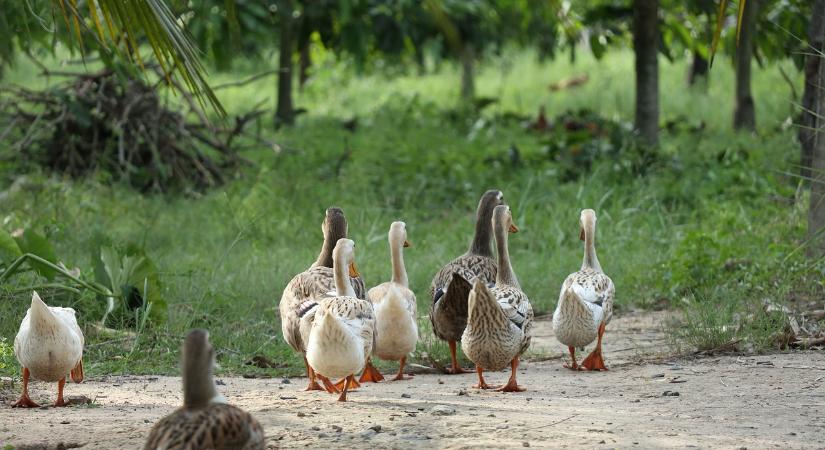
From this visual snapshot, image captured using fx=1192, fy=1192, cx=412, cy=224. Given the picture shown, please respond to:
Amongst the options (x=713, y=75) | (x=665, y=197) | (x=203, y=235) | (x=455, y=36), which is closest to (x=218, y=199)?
(x=203, y=235)

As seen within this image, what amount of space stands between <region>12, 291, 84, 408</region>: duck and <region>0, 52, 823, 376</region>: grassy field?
822 mm

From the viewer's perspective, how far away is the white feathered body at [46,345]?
21.3 ft

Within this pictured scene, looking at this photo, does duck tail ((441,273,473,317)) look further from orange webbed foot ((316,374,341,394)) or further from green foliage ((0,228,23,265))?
green foliage ((0,228,23,265))

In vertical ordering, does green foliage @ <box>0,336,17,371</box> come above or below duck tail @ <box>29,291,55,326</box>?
below

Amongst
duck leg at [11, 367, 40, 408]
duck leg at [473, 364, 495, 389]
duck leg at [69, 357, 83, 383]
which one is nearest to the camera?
duck leg at [11, 367, 40, 408]

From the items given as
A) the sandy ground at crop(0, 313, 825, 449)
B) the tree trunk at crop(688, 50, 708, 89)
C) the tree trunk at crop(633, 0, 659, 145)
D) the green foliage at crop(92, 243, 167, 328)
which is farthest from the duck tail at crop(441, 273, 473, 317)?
the tree trunk at crop(688, 50, 708, 89)

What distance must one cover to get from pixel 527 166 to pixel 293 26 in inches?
183

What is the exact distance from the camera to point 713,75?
22.8 metres

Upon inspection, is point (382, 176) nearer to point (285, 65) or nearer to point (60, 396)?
point (285, 65)

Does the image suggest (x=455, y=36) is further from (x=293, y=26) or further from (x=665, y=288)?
(x=293, y=26)

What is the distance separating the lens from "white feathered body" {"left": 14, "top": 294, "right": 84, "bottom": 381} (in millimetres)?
6480

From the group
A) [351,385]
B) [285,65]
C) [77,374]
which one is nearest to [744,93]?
[285,65]

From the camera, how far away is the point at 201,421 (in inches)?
183

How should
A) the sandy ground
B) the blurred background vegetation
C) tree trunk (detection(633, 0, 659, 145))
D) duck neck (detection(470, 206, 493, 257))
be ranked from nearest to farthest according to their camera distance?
the sandy ground
the blurred background vegetation
duck neck (detection(470, 206, 493, 257))
tree trunk (detection(633, 0, 659, 145))
